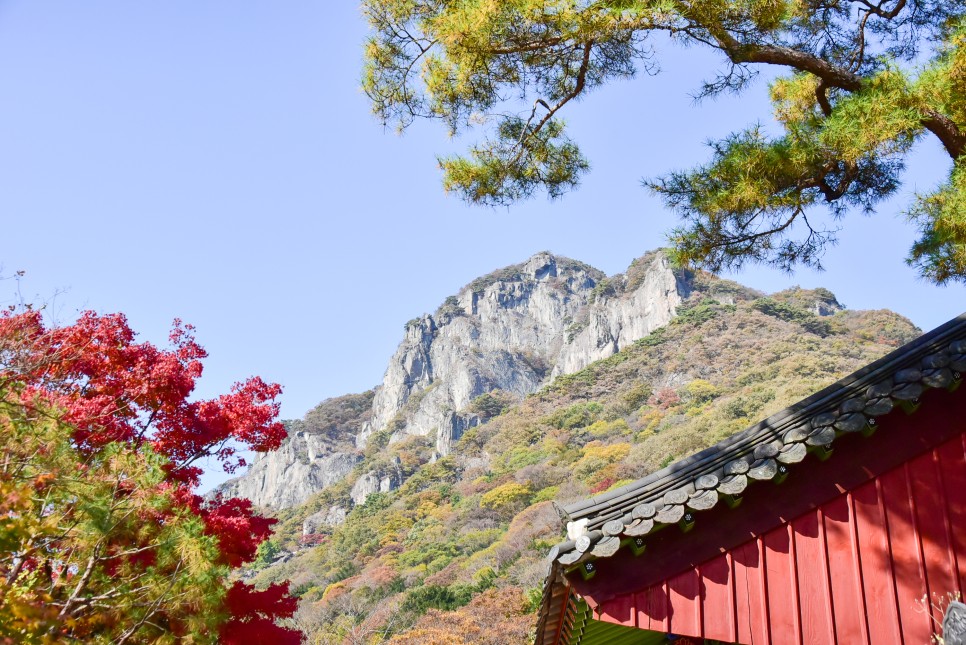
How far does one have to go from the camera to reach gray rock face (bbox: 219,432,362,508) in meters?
61.3

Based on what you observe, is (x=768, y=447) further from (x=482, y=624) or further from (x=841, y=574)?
(x=482, y=624)

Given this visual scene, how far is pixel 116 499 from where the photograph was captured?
3.92 meters

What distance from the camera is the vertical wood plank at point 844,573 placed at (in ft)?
6.78

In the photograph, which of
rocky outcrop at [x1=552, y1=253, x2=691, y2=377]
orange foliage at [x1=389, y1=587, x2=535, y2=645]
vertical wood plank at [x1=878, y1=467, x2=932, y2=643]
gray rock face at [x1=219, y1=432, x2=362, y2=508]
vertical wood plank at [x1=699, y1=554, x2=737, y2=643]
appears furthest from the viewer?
gray rock face at [x1=219, y1=432, x2=362, y2=508]

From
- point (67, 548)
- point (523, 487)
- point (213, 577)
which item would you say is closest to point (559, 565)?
point (213, 577)

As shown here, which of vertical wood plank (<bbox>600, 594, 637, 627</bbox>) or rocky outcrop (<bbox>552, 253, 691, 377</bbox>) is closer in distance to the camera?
vertical wood plank (<bbox>600, 594, 637, 627</bbox>)

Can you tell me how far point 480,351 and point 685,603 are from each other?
69509mm

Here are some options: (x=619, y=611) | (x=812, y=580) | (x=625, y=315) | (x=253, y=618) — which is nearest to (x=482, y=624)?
(x=253, y=618)

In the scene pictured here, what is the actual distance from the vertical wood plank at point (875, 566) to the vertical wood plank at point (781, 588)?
8.3 inches

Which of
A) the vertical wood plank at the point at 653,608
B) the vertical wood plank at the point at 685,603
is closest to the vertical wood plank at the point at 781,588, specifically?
the vertical wood plank at the point at 685,603

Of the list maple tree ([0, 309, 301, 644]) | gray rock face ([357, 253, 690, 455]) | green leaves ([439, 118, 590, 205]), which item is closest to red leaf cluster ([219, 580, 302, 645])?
maple tree ([0, 309, 301, 644])

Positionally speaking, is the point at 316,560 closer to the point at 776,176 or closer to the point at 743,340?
the point at 743,340

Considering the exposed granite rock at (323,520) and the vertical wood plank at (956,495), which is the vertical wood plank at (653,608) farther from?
the exposed granite rock at (323,520)

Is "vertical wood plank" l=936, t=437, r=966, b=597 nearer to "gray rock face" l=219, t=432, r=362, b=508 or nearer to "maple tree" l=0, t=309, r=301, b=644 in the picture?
"maple tree" l=0, t=309, r=301, b=644
